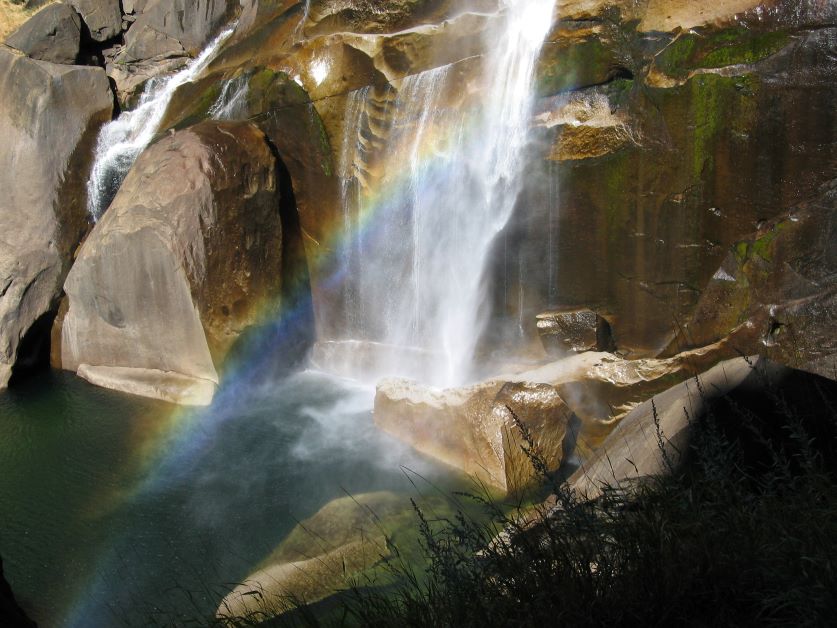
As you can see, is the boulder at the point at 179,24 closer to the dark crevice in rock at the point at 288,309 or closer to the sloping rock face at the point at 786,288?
the dark crevice in rock at the point at 288,309

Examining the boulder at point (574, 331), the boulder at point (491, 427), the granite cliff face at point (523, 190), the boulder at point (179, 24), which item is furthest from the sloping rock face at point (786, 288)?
the boulder at point (179, 24)

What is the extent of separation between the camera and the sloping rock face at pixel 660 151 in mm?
5395

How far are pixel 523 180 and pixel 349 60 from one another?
2798 millimetres

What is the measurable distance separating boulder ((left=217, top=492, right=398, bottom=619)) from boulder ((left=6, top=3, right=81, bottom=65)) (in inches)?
397

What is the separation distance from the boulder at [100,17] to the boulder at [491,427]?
11.0 meters

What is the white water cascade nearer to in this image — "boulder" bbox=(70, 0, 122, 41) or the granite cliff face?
the granite cliff face

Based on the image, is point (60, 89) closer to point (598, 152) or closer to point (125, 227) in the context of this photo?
point (125, 227)

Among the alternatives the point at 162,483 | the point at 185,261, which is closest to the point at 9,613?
the point at 162,483

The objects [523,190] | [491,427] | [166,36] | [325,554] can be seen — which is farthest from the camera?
[166,36]

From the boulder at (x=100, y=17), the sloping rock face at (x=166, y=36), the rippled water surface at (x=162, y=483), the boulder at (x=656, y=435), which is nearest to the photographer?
the boulder at (x=656, y=435)

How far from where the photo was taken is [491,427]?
19.0ft

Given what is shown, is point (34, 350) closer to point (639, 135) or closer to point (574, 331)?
point (574, 331)

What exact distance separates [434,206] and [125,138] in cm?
515

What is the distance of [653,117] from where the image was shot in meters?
6.08
